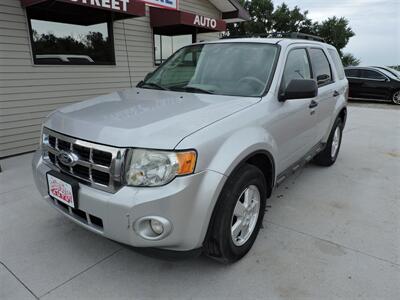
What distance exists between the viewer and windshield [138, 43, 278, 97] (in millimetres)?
2781

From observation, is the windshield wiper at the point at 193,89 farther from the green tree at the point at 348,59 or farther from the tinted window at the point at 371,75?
the green tree at the point at 348,59

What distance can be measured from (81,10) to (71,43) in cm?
68

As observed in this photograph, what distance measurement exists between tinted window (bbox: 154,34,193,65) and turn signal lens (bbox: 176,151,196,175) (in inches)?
268

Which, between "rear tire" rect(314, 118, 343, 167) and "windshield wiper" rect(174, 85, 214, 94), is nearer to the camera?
"windshield wiper" rect(174, 85, 214, 94)

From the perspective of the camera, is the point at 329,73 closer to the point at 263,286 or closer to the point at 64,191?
the point at 263,286

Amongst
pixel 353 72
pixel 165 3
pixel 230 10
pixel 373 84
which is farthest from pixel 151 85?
pixel 353 72

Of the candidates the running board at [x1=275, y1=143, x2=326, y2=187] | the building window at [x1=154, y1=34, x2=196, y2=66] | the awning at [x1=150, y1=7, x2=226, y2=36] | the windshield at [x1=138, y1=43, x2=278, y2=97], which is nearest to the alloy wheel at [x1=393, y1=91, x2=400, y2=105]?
the awning at [x1=150, y1=7, x2=226, y2=36]

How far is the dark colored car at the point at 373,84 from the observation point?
41.9 feet

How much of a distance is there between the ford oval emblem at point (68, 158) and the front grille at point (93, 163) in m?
0.02

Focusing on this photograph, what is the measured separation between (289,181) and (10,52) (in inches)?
195

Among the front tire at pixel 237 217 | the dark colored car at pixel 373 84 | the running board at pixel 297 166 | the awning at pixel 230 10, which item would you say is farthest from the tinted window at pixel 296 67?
the dark colored car at pixel 373 84

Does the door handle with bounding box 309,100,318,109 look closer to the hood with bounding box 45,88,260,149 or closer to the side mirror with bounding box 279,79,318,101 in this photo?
the side mirror with bounding box 279,79,318,101

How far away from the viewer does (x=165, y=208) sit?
1808mm

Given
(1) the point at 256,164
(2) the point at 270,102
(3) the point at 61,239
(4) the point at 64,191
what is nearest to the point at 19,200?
(3) the point at 61,239
